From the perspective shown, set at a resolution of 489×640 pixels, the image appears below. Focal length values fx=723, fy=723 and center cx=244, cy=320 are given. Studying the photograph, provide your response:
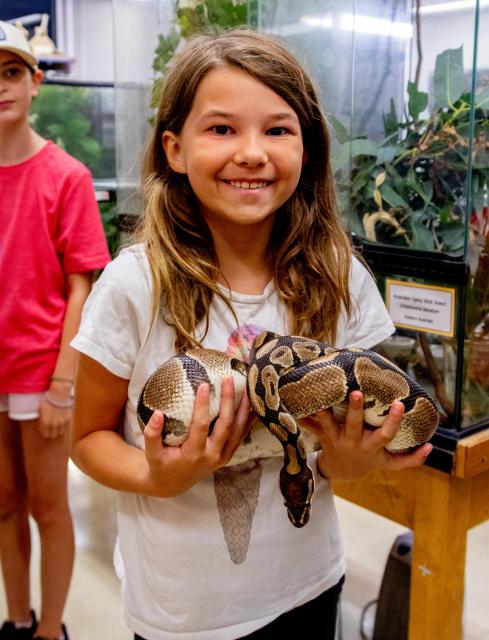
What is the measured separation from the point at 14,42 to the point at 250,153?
3.79ft

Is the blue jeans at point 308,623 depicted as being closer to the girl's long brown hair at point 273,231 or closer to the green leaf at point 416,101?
the girl's long brown hair at point 273,231

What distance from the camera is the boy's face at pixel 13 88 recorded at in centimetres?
200

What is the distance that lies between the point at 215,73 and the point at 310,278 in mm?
392

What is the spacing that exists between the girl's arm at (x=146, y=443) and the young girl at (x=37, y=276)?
86 cm

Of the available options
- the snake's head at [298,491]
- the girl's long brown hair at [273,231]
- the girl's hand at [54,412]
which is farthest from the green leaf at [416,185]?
the girl's hand at [54,412]

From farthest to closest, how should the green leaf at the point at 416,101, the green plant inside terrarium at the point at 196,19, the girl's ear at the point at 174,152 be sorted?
the green plant inside terrarium at the point at 196,19, the green leaf at the point at 416,101, the girl's ear at the point at 174,152

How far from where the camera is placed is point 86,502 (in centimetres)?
331

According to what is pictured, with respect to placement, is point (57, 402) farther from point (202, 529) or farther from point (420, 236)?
point (420, 236)

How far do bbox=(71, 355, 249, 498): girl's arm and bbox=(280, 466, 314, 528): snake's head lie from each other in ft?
0.32

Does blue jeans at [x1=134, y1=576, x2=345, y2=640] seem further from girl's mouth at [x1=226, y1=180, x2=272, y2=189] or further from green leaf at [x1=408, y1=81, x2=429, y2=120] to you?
green leaf at [x1=408, y1=81, x2=429, y2=120]

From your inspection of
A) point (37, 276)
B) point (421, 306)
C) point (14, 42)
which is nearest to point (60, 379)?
point (37, 276)

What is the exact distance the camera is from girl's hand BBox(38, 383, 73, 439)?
2074 mm

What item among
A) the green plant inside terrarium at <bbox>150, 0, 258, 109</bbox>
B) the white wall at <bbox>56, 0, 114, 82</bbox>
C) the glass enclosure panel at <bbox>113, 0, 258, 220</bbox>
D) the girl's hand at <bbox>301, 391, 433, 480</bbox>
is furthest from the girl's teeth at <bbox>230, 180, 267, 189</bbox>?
the white wall at <bbox>56, 0, 114, 82</bbox>

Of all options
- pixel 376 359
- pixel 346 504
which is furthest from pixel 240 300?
pixel 346 504
